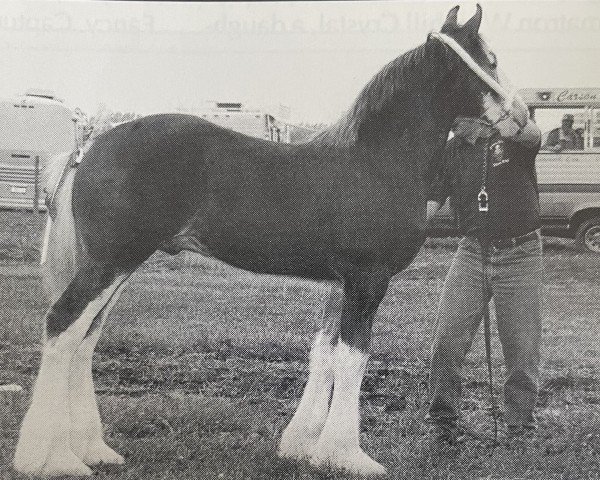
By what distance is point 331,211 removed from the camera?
2.11 meters

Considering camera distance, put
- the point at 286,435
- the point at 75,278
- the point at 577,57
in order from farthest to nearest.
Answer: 1. the point at 577,57
2. the point at 286,435
3. the point at 75,278

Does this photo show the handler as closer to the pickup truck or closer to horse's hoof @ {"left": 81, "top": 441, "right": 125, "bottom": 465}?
the pickup truck

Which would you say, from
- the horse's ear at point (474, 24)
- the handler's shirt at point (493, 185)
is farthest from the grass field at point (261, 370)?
the horse's ear at point (474, 24)

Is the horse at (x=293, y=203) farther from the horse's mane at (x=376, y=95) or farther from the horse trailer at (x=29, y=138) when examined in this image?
the horse trailer at (x=29, y=138)

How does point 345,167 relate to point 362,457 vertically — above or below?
above

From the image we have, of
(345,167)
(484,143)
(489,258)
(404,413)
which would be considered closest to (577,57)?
(484,143)

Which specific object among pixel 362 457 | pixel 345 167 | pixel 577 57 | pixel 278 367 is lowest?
pixel 362 457

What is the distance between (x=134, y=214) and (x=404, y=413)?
3.56 feet

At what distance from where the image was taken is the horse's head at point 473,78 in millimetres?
2098

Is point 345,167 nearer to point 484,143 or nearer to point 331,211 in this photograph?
point 331,211

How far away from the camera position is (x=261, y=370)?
230 cm

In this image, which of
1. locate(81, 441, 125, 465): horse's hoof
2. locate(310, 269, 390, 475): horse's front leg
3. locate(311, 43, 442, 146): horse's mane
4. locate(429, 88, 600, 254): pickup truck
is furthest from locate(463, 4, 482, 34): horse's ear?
locate(81, 441, 125, 465): horse's hoof

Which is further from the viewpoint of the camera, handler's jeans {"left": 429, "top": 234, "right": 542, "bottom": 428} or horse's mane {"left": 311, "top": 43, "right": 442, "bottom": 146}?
handler's jeans {"left": 429, "top": 234, "right": 542, "bottom": 428}

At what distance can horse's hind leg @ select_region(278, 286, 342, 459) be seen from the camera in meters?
2.19
